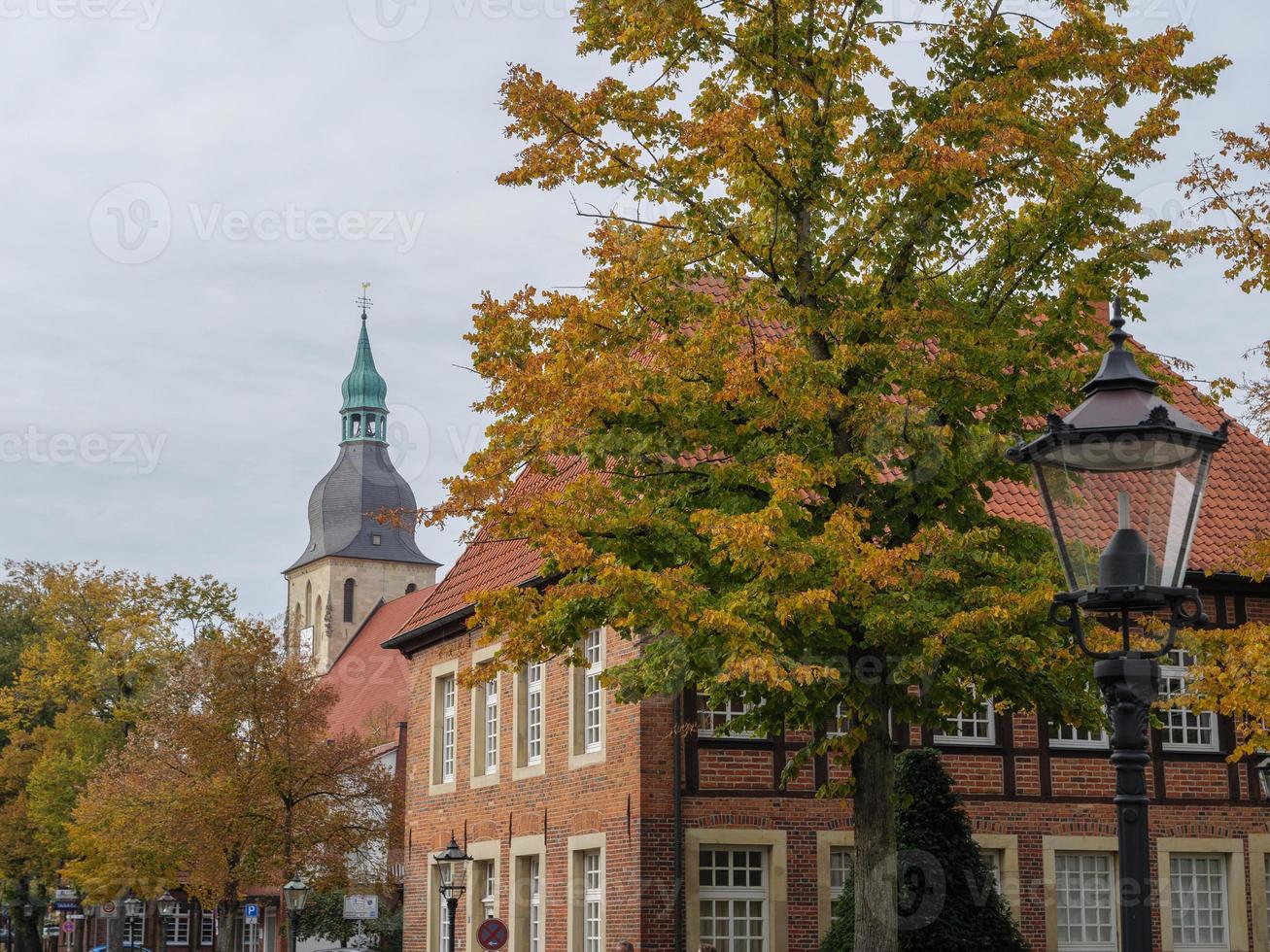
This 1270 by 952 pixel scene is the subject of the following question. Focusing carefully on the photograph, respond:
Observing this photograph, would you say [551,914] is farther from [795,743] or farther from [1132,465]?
[1132,465]

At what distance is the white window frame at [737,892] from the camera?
20500 millimetres

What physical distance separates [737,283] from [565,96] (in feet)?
7.20

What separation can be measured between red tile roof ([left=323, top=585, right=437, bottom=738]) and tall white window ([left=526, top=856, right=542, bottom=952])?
2259cm

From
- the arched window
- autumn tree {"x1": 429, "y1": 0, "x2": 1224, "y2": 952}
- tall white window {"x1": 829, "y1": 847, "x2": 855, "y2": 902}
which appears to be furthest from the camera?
the arched window

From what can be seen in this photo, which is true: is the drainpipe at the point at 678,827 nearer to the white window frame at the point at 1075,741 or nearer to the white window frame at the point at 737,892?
the white window frame at the point at 737,892

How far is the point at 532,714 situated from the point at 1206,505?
414 inches

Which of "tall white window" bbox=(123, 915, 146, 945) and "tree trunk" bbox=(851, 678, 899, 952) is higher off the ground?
"tree trunk" bbox=(851, 678, 899, 952)

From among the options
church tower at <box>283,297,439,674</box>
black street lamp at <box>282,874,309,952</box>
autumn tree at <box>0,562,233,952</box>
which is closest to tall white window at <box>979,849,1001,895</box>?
black street lamp at <box>282,874,309,952</box>

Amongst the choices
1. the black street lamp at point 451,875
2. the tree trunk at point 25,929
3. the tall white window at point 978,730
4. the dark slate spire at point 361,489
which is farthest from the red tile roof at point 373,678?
the tall white window at point 978,730

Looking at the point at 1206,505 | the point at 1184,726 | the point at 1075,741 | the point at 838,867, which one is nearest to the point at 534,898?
the point at 838,867

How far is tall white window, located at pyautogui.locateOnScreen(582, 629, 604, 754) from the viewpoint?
2281 cm

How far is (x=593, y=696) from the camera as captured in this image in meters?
23.2

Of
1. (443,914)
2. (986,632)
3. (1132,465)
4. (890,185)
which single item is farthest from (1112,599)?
(443,914)

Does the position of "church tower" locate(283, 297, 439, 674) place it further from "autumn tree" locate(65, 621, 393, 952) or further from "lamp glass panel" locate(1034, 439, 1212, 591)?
"lamp glass panel" locate(1034, 439, 1212, 591)
